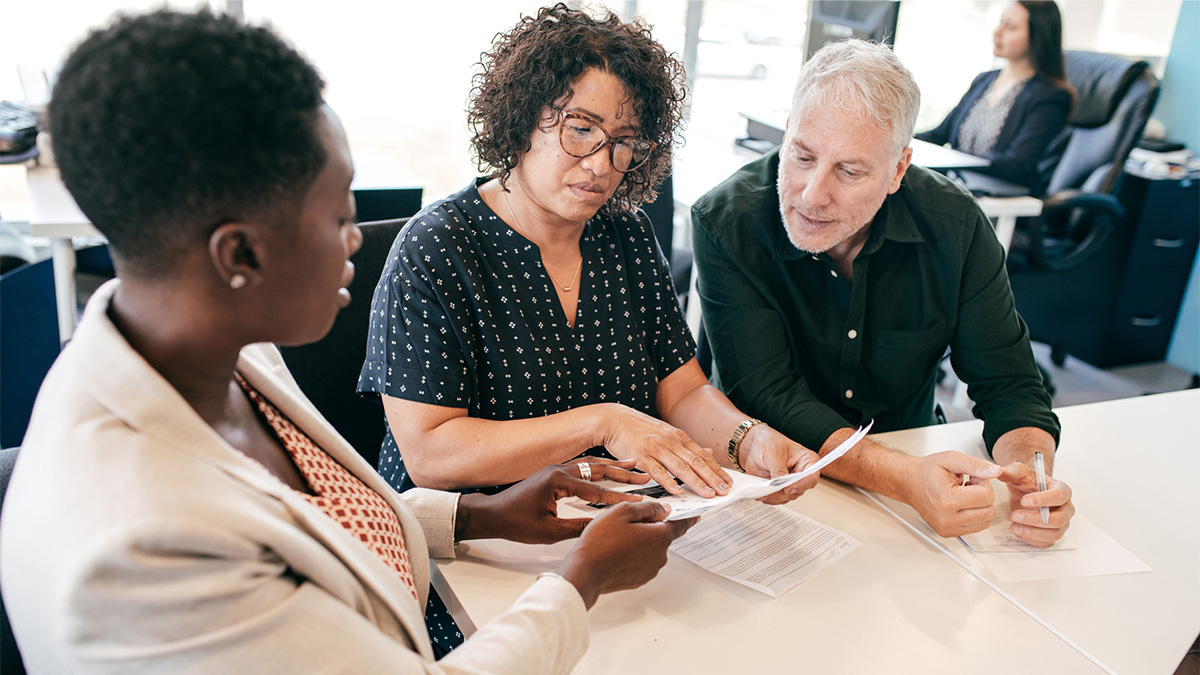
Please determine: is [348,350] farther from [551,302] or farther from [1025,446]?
[1025,446]

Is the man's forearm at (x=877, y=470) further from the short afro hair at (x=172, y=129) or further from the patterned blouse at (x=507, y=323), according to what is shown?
the short afro hair at (x=172, y=129)

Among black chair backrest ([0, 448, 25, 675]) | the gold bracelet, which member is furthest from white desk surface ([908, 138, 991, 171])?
black chair backrest ([0, 448, 25, 675])

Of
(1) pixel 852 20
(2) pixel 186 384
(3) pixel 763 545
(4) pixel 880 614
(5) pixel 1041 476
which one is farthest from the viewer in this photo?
(1) pixel 852 20

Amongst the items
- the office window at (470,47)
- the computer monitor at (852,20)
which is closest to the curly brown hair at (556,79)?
the computer monitor at (852,20)

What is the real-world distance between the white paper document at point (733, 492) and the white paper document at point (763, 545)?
82 mm

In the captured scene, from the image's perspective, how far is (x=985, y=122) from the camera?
145 inches

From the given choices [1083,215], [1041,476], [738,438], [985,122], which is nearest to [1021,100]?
[985,122]

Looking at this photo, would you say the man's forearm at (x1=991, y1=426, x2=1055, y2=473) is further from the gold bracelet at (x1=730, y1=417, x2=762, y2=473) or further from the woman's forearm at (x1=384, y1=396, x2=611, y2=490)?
the woman's forearm at (x1=384, y1=396, x2=611, y2=490)

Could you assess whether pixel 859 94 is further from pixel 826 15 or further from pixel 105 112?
pixel 826 15

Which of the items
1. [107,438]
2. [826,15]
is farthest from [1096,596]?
[826,15]

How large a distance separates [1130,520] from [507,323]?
3.55 feet

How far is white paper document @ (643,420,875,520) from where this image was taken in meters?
1.07

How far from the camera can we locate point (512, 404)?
4.59 feet

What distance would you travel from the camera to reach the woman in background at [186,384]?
22.7 inches
